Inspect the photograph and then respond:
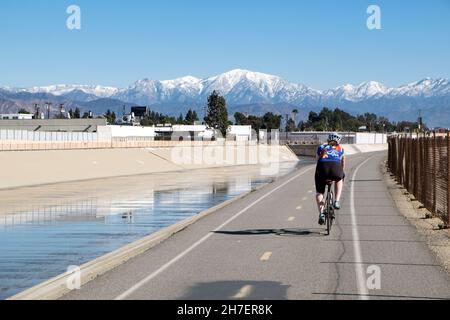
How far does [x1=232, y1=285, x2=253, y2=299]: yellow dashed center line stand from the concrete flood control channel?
3.11m

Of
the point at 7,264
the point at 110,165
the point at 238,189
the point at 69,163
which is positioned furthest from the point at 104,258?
the point at 110,165

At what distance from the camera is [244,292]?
10.4 meters

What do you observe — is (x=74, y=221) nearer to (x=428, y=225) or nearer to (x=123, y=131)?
(x=428, y=225)

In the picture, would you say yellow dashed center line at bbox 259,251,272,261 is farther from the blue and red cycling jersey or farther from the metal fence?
the metal fence

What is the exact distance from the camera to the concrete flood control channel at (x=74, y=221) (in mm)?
13742

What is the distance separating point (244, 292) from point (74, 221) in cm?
1199

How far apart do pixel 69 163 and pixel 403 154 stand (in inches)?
1107

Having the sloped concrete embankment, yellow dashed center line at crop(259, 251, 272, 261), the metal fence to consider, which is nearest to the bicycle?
yellow dashed center line at crop(259, 251, 272, 261)

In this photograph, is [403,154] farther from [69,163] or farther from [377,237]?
[69,163]

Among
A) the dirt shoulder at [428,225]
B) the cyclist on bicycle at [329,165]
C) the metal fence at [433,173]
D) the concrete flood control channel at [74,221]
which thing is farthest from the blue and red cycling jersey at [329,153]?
the concrete flood control channel at [74,221]

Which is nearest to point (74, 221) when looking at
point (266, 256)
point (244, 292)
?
point (266, 256)

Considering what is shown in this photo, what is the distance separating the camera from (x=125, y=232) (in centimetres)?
1875

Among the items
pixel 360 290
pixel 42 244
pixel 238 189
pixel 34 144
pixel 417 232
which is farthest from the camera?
pixel 34 144

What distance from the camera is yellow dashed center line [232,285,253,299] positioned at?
10125 mm
